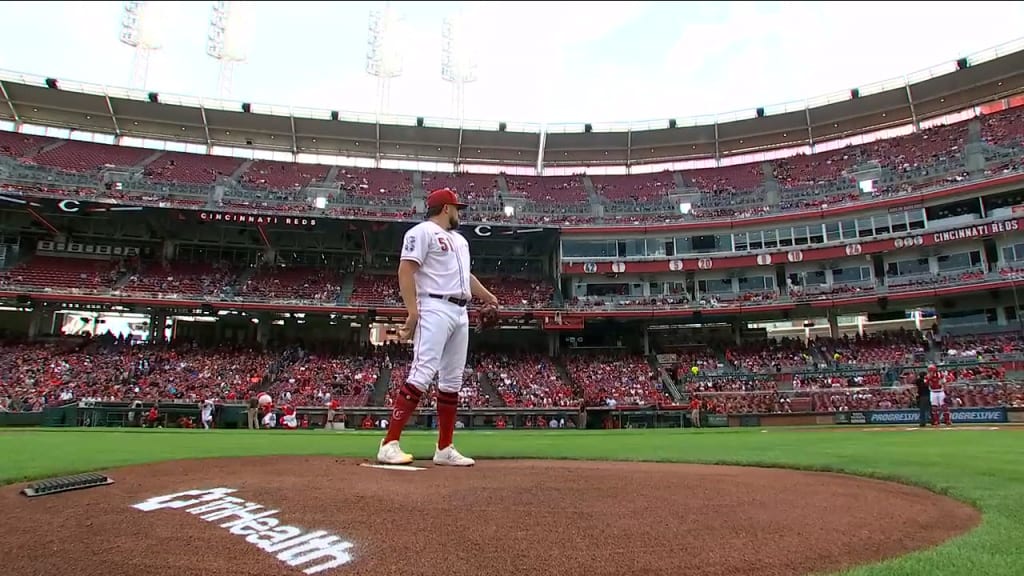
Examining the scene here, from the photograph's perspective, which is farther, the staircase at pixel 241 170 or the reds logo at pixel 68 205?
the staircase at pixel 241 170

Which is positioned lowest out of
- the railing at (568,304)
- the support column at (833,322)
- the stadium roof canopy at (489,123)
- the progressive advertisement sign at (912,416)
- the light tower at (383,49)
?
the progressive advertisement sign at (912,416)

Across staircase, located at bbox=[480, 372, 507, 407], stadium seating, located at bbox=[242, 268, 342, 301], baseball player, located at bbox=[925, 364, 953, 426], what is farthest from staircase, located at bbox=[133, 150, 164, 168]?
baseball player, located at bbox=[925, 364, 953, 426]

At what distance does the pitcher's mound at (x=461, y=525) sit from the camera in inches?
97.5

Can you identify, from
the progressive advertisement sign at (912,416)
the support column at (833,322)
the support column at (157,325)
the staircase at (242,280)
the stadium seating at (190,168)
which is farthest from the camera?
the stadium seating at (190,168)

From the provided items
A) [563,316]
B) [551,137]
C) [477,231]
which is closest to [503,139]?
[551,137]

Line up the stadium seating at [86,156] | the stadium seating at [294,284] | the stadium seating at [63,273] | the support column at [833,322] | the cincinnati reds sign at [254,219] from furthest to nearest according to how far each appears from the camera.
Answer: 1. the stadium seating at [86,156]
2. the support column at [833,322]
3. the stadium seating at [294,284]
4. the cincinnati reds sign at [254,219]
5. the stadium seating at [63,273]

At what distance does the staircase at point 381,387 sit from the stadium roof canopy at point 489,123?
21.2 meters

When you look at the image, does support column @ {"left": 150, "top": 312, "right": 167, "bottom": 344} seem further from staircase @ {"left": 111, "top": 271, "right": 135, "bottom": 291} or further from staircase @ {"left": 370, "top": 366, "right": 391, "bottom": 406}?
staircase @ {"left": 370, "top": 366, "right": 391, "bottom": 406}

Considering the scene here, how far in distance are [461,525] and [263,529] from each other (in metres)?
1.00

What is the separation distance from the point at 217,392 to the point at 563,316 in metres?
19.1

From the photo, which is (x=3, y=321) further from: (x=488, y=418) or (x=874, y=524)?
(x=874, y=524)

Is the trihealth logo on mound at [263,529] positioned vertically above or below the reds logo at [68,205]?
below

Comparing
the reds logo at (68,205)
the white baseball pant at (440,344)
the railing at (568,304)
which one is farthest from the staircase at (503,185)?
the white baseball pant at (440,344)

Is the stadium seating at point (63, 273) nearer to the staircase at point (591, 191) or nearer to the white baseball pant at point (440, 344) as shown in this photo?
→ the staircase at point (591, 191)
